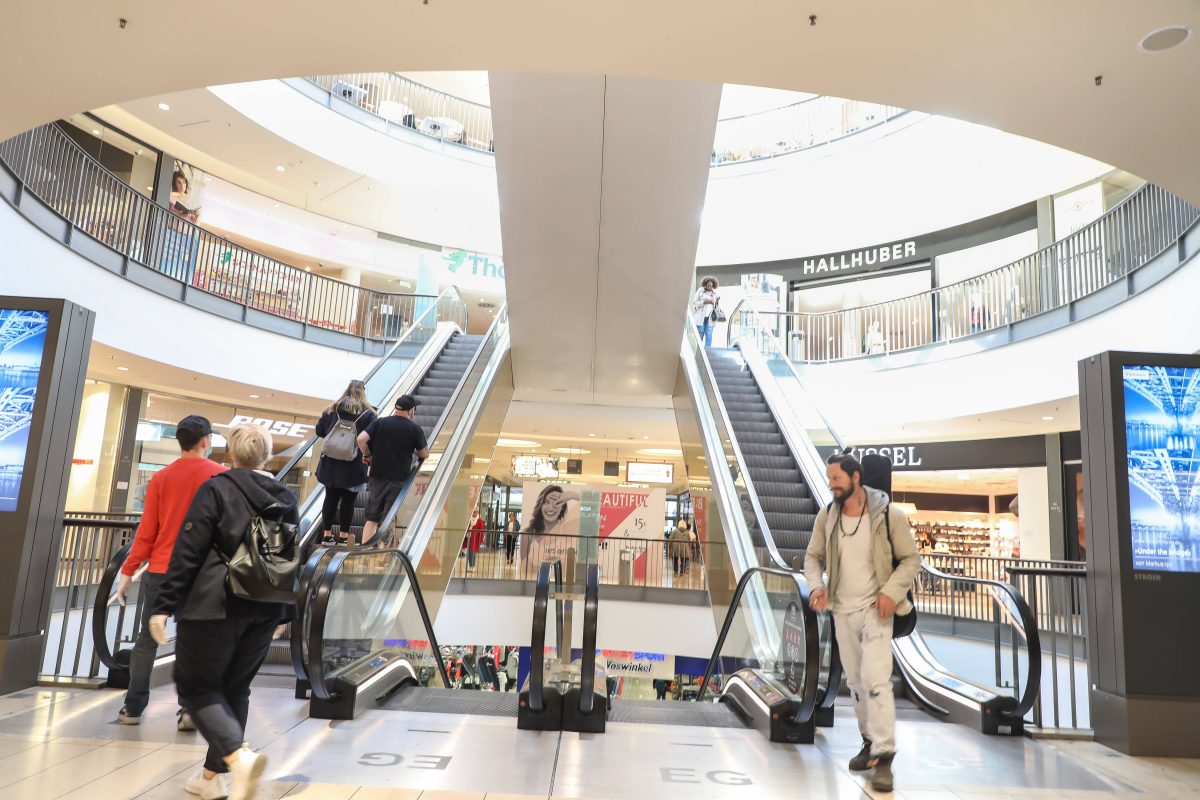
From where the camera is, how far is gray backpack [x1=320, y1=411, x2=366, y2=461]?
22.4 feet

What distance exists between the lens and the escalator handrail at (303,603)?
431 centimetres

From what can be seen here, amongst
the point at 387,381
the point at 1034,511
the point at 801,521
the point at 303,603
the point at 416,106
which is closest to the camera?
the point at 303,603

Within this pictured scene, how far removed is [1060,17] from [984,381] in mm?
9904

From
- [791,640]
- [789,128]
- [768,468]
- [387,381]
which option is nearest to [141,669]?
[791,640]

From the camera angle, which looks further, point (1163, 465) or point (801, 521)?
point (801, 521)

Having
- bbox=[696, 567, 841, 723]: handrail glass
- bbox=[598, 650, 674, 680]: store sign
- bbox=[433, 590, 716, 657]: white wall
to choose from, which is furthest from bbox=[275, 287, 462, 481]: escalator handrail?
bbox=[598, 650, 674, 680]: store sign

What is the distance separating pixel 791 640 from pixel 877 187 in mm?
14534

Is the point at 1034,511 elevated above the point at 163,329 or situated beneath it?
situated beneath

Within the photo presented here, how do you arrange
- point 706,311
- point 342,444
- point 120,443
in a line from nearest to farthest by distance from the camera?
point 342,444
point 120,443
point 706,311

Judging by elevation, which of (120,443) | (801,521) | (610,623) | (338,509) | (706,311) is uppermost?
(706,311)

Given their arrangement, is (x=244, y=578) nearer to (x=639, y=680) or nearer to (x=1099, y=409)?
(x=1099, y=409)

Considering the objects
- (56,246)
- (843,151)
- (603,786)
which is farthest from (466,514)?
(843,151)

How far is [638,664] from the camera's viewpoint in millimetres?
14227

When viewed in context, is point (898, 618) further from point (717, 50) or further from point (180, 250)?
point (180, 250)
